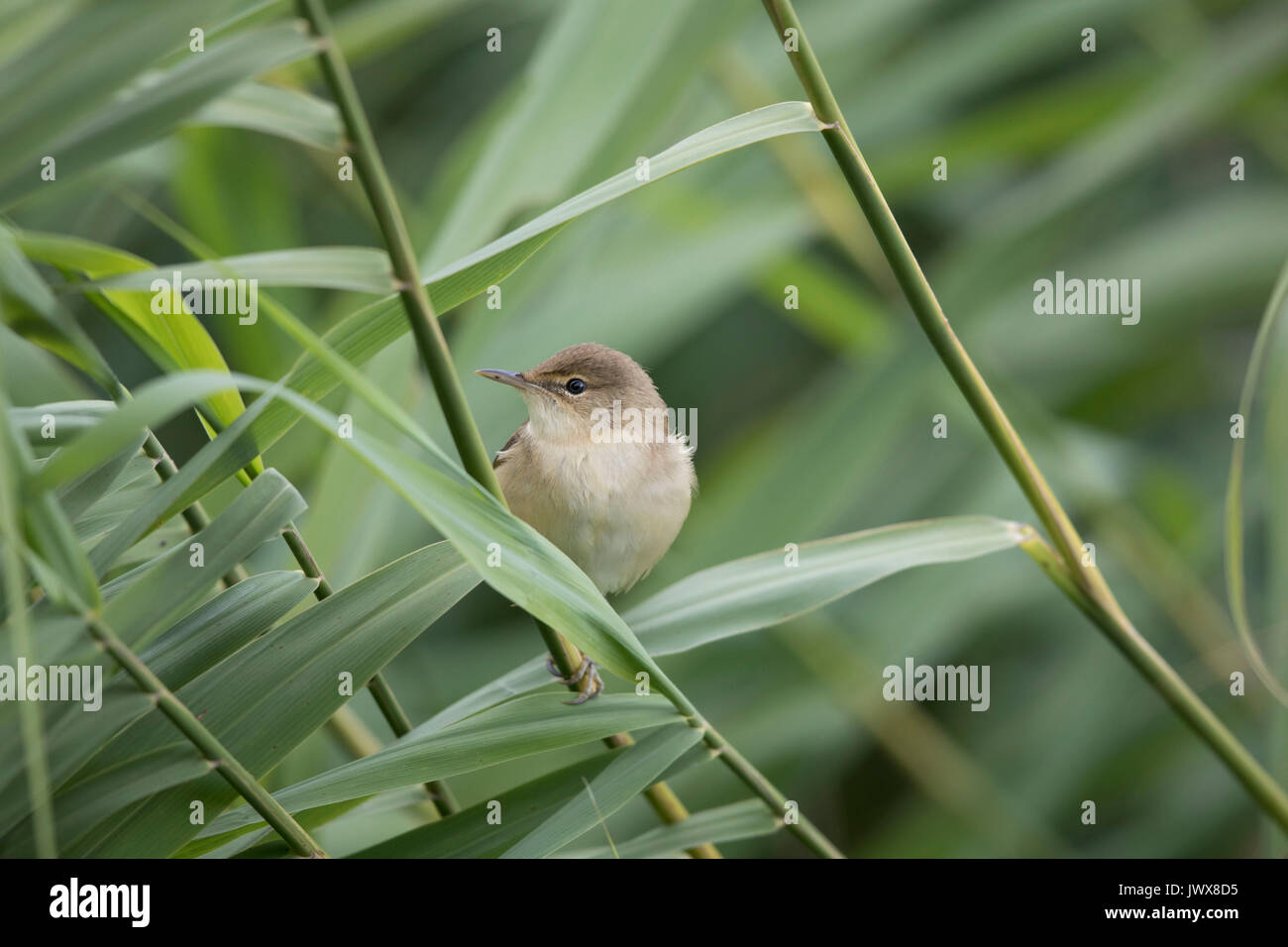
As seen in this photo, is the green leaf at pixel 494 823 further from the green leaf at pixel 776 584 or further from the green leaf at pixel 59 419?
the green leaf at pixel 59 419

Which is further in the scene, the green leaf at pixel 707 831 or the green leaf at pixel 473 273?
the green leaf at pixel 707 831

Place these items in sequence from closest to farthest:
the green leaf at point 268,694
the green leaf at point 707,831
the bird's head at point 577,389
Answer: the green leaf at point 268,694
the green leaf at point 707,831
the bird's head at point 577,389

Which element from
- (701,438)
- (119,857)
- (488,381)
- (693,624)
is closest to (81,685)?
(119,857)

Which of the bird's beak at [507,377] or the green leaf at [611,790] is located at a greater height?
the bird's beak at [507,377]

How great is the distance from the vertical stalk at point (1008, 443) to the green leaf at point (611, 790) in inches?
17.1

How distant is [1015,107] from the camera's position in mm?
2203

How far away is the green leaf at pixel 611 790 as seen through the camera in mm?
1029

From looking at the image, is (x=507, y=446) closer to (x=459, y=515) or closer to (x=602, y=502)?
(x=602, y=502)

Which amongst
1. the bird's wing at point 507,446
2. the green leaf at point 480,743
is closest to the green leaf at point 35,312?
the green leaf at point 480,743

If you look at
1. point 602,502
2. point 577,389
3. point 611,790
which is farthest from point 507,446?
point 611,790

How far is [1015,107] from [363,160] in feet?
5.75

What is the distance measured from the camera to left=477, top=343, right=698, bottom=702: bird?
1.55 m

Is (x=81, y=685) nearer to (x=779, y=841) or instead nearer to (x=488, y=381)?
(x=488, y=381)

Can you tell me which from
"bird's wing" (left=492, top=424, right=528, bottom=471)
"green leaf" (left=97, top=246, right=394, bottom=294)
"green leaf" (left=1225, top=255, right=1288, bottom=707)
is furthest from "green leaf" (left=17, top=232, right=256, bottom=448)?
"green leaf" (left=1225, top=255, right=1288, bottom=707)
